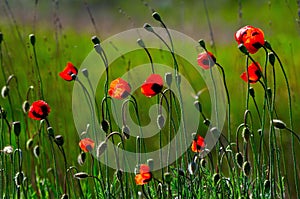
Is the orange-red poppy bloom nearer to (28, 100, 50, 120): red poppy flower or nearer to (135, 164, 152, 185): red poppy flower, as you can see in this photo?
(135, 164, 152, 185): red poppy flower

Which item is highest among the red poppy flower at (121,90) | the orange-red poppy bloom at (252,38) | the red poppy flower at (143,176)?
the orange-red poppy bloom at (252,38)

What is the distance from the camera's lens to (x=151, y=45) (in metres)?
5.71

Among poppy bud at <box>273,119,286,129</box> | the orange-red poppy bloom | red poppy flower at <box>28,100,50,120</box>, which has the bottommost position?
poppy bud at <box>273,119,286,129</box>

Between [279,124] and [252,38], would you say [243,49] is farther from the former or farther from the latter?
[279,124]

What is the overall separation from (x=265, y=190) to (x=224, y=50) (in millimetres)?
4836

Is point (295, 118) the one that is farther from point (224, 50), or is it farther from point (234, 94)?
point (224, 50)

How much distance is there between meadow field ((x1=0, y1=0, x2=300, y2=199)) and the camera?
79.6 inches

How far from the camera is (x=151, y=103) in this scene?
4.32 metres

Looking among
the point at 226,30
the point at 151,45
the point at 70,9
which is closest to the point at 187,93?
the point at 151,45

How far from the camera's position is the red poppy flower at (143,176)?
188 cm

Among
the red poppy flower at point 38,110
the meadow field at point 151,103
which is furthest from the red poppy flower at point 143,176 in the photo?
the red poppy flower at point 38,110

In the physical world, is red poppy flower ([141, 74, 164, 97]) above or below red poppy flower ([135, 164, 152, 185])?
above

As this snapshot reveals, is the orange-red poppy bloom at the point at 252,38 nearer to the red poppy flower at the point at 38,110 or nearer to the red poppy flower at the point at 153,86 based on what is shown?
the red poppy flower at the point at 153,86

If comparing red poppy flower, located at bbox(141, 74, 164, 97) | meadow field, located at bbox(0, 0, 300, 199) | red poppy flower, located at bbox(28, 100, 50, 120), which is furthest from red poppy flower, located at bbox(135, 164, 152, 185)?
red poppy flower, located at bbox(28, 100, 50, 120)
